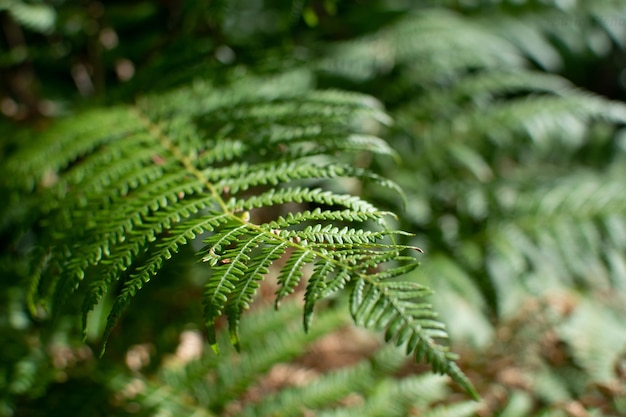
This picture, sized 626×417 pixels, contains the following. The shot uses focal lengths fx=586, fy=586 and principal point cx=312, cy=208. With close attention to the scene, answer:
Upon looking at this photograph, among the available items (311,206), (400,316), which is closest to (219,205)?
(400,316)

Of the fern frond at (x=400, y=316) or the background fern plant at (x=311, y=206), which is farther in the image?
the background fern plant at (x=311, y=206)

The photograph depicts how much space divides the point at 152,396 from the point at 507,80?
1.32 m

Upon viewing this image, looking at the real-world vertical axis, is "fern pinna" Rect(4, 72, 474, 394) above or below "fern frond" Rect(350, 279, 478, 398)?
above

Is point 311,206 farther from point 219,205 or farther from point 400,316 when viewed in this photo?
point 400,316

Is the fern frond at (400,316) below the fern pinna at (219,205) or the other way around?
below

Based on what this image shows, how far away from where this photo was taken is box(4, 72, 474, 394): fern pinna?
846 millimetres

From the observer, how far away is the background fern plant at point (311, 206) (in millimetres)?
1110

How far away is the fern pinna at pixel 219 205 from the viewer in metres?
0.85

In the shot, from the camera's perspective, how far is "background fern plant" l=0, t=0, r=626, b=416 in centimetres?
111

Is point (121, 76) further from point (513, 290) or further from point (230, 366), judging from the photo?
point (513, 290)

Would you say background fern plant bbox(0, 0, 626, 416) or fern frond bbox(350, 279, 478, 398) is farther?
background fern plant bbox(0, 0, 626, 416)

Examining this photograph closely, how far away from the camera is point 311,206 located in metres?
2.20

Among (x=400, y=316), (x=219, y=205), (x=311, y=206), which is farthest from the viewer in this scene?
(x=311, y=206)

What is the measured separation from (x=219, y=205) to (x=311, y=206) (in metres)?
1.07
